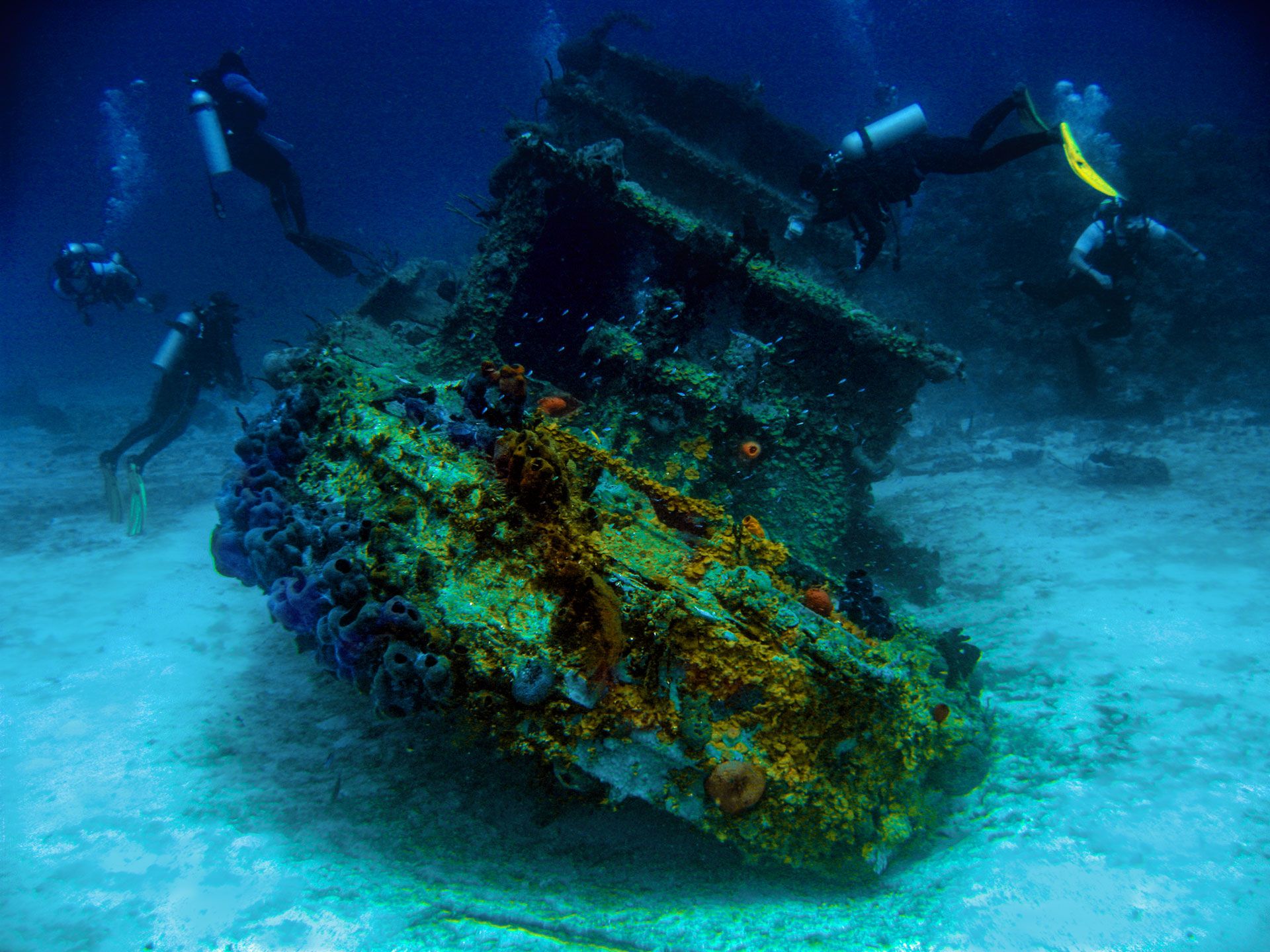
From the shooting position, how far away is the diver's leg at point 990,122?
25.1 feet

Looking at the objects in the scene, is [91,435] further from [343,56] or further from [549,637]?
[343,56]

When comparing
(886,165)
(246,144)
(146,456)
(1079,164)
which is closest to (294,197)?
(246,144)

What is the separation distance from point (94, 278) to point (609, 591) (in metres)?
17.7

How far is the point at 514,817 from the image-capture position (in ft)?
9.89

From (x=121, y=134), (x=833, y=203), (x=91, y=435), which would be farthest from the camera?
(x=121, y=134)

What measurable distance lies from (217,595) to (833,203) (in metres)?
8.93

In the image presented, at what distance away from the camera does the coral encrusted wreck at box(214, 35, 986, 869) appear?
2473 millimetres

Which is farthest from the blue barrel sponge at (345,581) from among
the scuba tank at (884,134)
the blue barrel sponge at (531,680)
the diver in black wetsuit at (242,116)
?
the diver in black wetsuit at (242,116)

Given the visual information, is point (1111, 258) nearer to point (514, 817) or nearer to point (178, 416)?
point (514, 817)

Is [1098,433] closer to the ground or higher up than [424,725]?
higher up

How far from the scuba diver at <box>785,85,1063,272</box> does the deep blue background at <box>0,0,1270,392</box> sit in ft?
154

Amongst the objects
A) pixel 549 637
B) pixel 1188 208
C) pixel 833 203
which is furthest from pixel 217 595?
pixel 1188 208

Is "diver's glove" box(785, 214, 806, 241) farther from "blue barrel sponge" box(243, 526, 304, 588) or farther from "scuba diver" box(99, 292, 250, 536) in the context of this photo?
"scuba diver" box(99, 292, 250, 536)

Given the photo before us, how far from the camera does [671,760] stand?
2.52m
